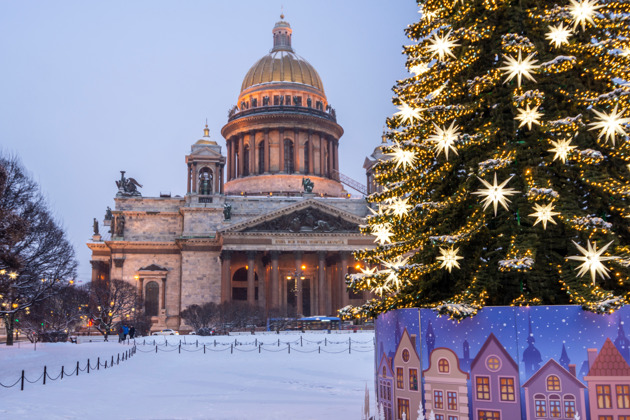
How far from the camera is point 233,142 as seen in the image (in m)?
87.9

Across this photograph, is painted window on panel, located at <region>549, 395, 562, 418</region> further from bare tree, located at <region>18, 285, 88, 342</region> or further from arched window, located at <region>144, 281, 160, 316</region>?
arched window, located at <region>144, 281, 160, 316</region>

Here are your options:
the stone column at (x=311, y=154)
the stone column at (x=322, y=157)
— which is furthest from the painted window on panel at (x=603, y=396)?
the stone column at (x=322, y=157)

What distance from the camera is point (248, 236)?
65.5 m

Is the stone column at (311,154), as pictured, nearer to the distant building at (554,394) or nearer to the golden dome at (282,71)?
the golden dome at (282,71)

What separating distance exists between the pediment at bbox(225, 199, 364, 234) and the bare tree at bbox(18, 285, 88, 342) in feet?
51.8

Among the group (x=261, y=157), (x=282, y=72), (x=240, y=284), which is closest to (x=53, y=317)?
(x=240, y=284)

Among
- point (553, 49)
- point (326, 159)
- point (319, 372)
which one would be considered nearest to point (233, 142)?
point (326, 159)

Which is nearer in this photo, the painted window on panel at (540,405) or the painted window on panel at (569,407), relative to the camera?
the painted window on panel at (569,407)

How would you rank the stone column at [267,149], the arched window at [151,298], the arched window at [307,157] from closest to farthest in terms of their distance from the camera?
the arched window at [151,298] < the stone column at [267,149] < the arched window at [307,157]

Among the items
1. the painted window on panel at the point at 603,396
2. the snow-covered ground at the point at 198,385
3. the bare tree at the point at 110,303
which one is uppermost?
the bare tree at the point at 110,303

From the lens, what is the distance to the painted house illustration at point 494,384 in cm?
1066

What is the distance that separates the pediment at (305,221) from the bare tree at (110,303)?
11.2m

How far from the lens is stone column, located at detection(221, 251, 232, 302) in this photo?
2574 inches

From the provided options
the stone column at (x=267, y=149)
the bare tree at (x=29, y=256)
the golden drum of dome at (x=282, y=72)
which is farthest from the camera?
the golden drum of dome at (x=282, y=72)
